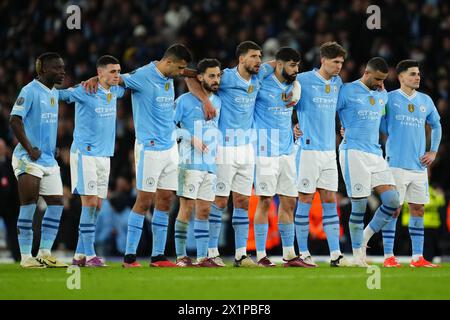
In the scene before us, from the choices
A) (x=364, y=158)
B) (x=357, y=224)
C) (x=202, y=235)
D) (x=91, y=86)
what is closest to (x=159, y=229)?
(x=202, y=235)

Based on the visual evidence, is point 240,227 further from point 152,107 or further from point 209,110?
point 152,107

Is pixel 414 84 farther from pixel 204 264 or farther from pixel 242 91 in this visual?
pixel 204 264

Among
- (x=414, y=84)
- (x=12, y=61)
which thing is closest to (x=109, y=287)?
(x=414, y=84)

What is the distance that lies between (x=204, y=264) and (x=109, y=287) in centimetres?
294

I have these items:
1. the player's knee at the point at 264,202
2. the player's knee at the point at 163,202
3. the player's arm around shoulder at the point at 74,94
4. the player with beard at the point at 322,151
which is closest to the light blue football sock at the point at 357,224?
the player with beard at the point at 322,151

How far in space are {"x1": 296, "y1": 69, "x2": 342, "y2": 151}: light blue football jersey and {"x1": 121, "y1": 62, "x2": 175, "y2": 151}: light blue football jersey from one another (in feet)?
5.73

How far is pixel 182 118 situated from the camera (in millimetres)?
13930

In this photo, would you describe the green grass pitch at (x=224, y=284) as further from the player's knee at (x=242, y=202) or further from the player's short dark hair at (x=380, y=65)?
the player's short dark hair at (x=380, y=65)

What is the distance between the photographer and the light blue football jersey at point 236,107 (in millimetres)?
13781

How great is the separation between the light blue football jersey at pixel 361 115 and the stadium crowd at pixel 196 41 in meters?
5.01

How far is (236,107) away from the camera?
1378 cm

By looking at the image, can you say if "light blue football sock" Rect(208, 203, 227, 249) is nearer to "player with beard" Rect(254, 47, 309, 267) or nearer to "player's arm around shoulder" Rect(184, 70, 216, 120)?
"player with beard" Rect(254, 47, 309, 267)

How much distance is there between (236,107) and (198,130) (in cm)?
58

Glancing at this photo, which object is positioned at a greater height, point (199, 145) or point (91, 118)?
point (91, 118)
